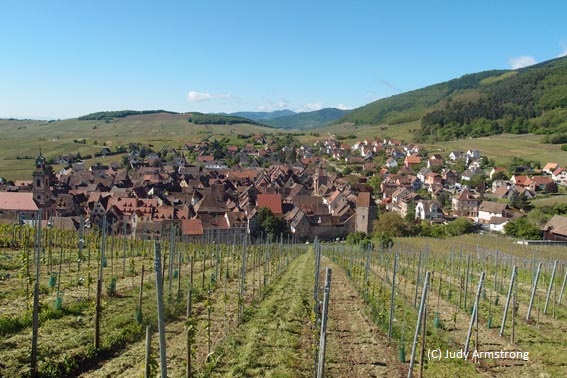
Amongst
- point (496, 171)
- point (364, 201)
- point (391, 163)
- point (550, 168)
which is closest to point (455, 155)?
point (391, 163)

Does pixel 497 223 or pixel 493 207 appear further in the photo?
pixel 493 207

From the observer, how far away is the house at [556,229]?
2050 inches

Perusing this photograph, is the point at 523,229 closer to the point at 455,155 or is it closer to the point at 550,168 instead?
the point at 550,168

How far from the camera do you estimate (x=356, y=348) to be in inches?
426

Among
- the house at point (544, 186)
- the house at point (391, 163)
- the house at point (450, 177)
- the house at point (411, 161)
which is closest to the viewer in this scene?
the house at point (544, 186)

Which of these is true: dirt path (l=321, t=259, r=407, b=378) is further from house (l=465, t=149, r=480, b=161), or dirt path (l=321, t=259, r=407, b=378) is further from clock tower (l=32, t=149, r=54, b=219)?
house (l=465, t=149, r=480, b=161)

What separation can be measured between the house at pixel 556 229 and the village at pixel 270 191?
22 centimetres

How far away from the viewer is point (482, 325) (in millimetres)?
14000

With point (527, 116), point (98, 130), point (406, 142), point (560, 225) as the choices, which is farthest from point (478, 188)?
point (98, 130)

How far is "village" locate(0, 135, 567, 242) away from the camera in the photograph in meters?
52.8

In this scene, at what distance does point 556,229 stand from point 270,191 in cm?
4138

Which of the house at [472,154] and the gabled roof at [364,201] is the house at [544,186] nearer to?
the house at [472,154]

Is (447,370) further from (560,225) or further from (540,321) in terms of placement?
(560,225)

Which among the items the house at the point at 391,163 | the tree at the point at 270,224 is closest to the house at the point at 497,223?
the tree at the point at 270,224
